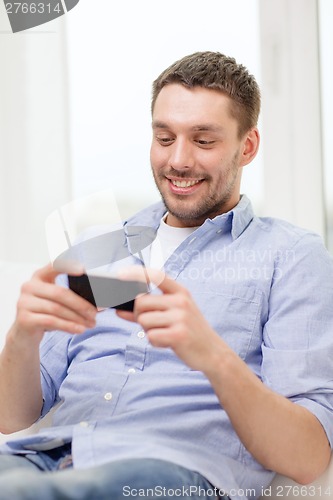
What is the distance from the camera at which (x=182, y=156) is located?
158 centimetres

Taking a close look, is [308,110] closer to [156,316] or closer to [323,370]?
[323,370]

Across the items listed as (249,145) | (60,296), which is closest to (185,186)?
(249,145)

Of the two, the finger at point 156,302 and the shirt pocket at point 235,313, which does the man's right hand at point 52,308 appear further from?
the shirt pocket at point 235,313

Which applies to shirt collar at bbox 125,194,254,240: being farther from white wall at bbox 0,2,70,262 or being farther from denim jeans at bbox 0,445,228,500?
white wall at bbox 0,2,70,262

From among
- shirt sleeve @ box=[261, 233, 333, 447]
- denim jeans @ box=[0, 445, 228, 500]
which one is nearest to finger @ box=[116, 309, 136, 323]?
denim jeans @ box=[0, 445, 228, 500]

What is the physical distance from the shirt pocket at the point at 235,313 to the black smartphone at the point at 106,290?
1.00ft

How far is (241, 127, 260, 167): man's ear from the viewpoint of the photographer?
1.73 metres

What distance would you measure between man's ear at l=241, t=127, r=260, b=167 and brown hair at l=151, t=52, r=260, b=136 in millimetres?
20

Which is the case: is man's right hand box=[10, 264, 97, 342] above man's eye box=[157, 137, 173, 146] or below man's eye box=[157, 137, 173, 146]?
below

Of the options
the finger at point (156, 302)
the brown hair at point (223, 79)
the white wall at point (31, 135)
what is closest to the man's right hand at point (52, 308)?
the finger at point (156, 302)

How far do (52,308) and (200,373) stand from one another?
35 cm

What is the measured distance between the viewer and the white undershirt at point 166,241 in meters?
1.62

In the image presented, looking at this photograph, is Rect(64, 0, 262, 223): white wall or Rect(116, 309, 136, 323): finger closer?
Rect(116, 309, 136, 323): finger

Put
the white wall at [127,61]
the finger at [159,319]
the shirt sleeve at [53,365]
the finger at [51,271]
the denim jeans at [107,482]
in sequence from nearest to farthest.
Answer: the denim jeans at [107,482]
the finger at [159,319]
the finger at [51,271]
the shirt sleeve at [53,365]
the white wall at [127,61]
